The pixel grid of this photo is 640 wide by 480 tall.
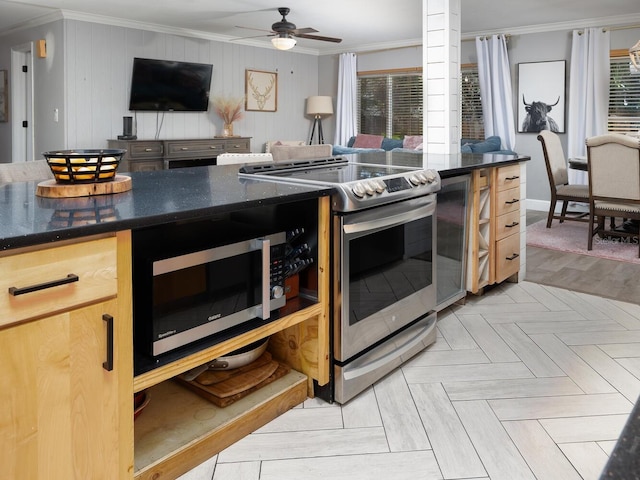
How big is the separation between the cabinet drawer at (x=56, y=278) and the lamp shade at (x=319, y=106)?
7621 millimetres

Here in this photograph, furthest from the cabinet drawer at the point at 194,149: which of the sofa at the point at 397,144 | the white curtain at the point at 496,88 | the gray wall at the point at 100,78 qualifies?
the white curtain at the point at 496,88

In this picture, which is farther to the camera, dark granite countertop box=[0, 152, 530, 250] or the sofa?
the sofa

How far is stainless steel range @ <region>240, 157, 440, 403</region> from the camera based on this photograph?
2.02 m

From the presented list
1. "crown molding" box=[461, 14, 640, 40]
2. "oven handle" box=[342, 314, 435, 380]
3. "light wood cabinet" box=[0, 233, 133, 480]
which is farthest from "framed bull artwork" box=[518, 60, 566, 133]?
"light wood cabinet" box=[0, 233, 133, 480]

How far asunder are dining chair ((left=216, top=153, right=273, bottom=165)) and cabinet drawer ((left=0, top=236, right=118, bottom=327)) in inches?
70.6

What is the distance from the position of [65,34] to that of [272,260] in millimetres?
5467

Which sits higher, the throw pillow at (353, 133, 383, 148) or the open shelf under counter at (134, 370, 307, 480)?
the throw pillow at (353, 133, 383, 148)

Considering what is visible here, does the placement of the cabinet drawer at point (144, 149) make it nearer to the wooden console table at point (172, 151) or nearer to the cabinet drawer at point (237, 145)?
the wooden console table at point (172, 151)

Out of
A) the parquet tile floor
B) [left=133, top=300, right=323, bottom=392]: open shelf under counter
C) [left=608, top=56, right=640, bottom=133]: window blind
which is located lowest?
the parquet tile floor

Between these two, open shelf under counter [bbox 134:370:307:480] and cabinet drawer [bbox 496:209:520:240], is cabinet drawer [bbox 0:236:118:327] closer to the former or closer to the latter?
open shelf under counter [bbox 134:370:307:480]

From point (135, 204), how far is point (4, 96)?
7.05 meters

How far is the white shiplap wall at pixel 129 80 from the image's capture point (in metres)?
6.26

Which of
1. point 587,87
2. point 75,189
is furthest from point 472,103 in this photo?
point 75,189

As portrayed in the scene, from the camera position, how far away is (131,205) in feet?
4.98
